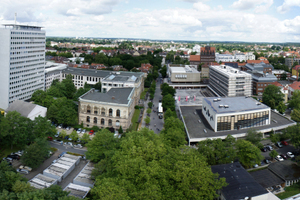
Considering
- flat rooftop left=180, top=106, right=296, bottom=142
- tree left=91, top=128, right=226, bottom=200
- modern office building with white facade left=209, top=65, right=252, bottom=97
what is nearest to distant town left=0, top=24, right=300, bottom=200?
tree left=91, top=128, right=226, bottom=200

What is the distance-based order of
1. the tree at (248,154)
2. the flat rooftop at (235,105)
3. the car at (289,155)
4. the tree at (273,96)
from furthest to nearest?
the tree at (273,96) < the flat rooftop at (235,105) < the car at (289,155) < the tree at (248,154)

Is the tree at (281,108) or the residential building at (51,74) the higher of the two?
the residential building at (51,74)

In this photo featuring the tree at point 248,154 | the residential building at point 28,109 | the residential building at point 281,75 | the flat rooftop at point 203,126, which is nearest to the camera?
the tree at point 248,154

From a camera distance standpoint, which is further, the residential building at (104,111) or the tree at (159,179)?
the residential building at (104,111)

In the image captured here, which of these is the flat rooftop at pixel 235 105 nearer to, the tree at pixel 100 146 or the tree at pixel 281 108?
the tree at pixel 281 108

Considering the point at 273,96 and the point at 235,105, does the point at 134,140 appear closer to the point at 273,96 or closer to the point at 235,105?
the point at 235,105

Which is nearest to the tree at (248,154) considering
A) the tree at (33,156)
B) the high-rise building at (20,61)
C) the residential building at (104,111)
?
the residential building at (104,111)

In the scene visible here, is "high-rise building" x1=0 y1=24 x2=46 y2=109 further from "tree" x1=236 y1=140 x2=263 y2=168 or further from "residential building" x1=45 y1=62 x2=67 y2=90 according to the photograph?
"tree" x1=236 y1=140 x2=263 y2=168
